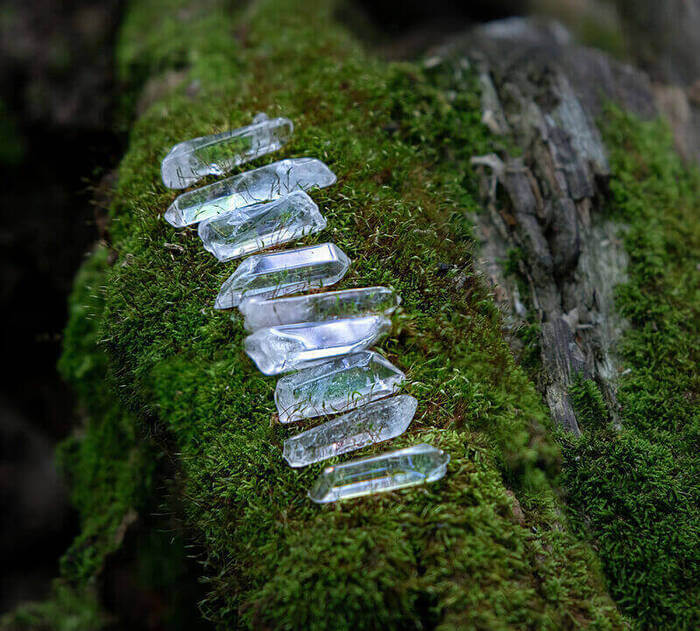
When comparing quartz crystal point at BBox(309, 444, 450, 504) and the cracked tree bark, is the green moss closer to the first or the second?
quartz crystal point at BBox(309, 444, 450, 504)

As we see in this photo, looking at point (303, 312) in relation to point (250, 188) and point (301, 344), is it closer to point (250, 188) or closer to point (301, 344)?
point (301, 344)

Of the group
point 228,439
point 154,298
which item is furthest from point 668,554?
point 154,298

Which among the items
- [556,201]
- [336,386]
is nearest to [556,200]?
[556,201]

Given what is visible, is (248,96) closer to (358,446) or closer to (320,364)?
(320,364)

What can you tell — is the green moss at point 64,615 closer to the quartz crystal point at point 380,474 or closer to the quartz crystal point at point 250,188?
the quartz crystal point at point 380,474

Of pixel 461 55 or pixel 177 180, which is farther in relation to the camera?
pixel 461 55

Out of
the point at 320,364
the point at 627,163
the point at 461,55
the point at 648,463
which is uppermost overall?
the point at 461,55

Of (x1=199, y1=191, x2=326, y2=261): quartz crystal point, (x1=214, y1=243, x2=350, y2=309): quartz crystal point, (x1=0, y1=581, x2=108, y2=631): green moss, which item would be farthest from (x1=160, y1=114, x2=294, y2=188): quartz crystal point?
(x1=0, y1=581, x2=108, y2=631): green moss
